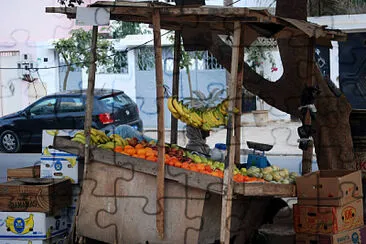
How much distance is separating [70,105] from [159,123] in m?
8.48

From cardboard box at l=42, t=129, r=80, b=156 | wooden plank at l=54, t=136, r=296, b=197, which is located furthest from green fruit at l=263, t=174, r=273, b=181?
cardboard box at l=42, t=129, r=80, b=156

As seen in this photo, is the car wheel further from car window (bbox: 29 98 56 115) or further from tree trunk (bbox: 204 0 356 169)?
tree trunk (bbox: 204 0 356 169)

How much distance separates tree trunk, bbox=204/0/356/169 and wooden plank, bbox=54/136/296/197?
1.33m

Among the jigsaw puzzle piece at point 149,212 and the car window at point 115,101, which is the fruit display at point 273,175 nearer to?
the jigsaw puzzle piece at point 149,212

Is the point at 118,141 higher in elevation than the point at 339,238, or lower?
higher

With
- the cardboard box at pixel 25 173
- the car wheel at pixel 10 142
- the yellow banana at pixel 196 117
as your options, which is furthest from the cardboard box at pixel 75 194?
the car wheel at pixel 10 142

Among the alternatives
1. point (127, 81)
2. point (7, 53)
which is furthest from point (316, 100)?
point (7, 53)

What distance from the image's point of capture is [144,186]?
5.73 meters

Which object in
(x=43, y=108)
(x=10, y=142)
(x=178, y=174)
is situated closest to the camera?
(x=178, y=174)

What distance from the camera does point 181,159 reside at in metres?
5.88

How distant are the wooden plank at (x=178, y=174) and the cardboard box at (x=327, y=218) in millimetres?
219

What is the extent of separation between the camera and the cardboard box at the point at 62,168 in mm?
6441

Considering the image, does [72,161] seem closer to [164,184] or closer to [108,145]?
[108,145]

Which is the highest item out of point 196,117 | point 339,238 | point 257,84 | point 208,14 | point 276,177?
point 208,14
